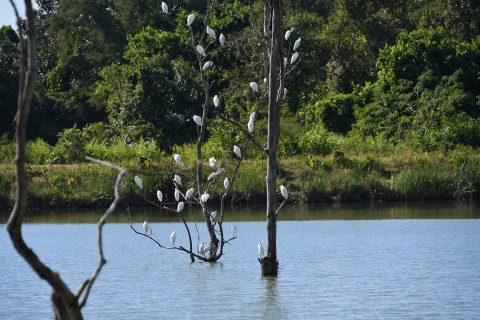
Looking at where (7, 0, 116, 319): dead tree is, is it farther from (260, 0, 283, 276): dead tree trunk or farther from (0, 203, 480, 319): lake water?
(260, 0, 283, 276): dead tree trunk

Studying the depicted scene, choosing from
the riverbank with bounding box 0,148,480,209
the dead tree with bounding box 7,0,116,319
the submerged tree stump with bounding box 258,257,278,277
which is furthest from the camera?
the riverbank with bounding box 0,148,480,209

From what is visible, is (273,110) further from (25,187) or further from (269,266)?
(25,187)

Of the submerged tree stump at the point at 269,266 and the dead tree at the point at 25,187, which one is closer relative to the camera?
the dead tree at the point at 25,187

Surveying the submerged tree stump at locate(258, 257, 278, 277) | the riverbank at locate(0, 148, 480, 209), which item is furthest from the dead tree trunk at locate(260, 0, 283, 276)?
the riverbank at locate(0, 148, 480, 209)

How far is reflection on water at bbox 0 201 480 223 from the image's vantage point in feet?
60.3

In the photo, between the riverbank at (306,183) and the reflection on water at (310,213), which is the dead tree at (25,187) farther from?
the riverbank at (306,183)

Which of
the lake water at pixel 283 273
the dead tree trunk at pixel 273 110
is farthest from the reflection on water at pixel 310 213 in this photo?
the dead tree trunk at pixel 273 110

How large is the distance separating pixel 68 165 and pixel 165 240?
9812mm

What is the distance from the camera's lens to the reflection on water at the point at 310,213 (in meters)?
18.4

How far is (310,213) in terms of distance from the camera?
64.5 ft

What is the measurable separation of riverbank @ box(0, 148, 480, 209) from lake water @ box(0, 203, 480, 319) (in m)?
4.04

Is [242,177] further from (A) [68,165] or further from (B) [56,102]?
(B) [56,102]

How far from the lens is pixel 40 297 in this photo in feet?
30.7

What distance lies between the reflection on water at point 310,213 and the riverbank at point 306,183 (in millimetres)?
585
